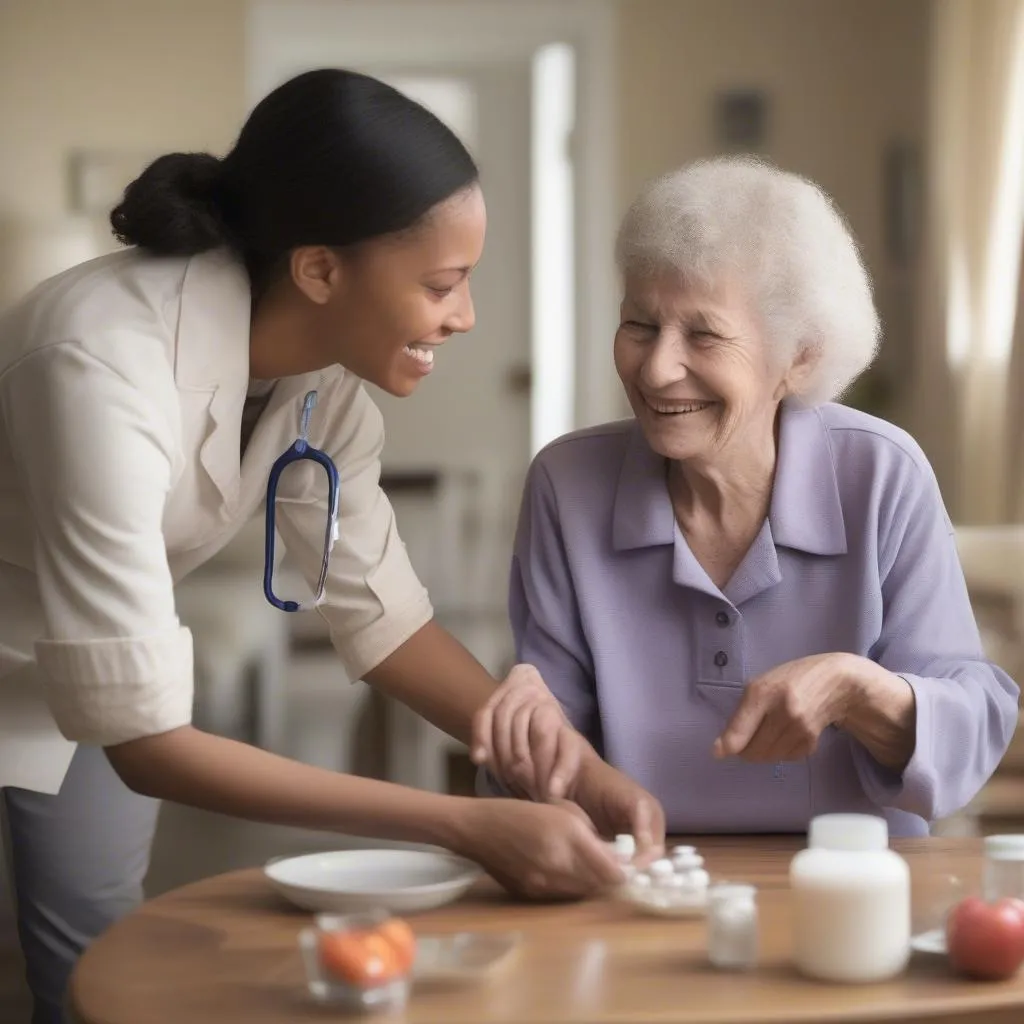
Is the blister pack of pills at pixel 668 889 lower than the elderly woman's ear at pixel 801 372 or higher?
lower

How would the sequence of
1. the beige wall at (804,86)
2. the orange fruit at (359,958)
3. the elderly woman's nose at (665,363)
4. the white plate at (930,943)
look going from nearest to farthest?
A: the orange fruit at (359,958) < the white plate at (930,943) < the elderly woman's nose at (665,363) < the beige wall at (804,86)

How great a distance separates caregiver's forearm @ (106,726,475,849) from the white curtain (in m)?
3.70

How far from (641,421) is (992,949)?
760 mm

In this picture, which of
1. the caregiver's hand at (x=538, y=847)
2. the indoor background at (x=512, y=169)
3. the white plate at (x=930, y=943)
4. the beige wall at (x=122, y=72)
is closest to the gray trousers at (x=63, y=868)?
the caregiver's hand at (x=538, y=847)

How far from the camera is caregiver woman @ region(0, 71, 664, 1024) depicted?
1359 mm

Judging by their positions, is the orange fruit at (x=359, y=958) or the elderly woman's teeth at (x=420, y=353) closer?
the orange fruit at (x=359, y=958)

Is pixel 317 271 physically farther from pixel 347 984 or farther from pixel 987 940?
pixel 987 940

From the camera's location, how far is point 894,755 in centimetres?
162

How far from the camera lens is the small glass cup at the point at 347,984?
3.67ft

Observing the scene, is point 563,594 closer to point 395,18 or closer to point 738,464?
point 738,464

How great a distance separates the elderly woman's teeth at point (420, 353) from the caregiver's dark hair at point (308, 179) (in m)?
0.12

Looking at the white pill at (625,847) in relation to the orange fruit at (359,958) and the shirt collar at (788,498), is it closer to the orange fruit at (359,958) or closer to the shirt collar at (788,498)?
the orange fruit at (359,958)

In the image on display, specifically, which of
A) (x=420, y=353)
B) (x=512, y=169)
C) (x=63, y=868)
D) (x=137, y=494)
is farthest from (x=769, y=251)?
(x=512, y=169)

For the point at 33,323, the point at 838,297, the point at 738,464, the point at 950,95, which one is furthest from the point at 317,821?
the point at 950,95
